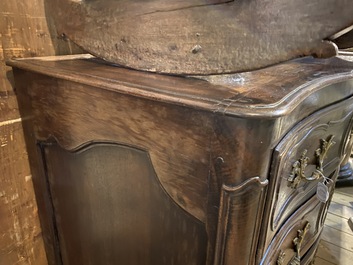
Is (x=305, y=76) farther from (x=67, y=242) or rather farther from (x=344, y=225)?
(x=344, y=225)

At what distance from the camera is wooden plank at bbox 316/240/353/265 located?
54.4 inches

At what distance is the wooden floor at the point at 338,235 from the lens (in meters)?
1.40

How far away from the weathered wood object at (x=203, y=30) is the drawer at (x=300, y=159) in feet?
0.52

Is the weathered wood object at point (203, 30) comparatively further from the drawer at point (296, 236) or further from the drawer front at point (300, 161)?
the drawer at point (296, 236)

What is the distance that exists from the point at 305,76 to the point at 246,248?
1.22ft

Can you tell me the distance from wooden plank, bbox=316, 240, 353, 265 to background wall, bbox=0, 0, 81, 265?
1.29 metres

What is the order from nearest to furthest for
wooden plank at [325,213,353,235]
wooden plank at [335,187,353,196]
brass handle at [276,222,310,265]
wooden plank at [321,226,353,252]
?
brass handle at [276,222,310,265]
wooden plank at [321,226,353,252]
wooden plank at [325,213,353,235]
wooden plank at [335,187,353,196]

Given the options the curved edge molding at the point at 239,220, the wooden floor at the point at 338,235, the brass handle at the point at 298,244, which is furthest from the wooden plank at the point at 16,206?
the wooden floor at the point at 338,235

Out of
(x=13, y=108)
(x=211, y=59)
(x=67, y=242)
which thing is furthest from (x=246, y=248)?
(x=13, y=108)

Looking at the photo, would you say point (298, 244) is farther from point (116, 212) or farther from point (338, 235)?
point (338, 235)

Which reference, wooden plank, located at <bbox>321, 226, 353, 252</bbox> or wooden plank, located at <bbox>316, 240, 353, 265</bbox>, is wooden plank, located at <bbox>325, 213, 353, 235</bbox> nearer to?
wooden plank, located at <bbox>321, 226, 353, 252</bbox>

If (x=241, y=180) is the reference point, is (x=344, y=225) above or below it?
below

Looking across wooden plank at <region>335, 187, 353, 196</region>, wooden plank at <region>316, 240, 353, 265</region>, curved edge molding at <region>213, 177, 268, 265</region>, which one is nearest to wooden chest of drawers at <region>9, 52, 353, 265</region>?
curved edge molding at <region>213, 177, 268, 265</region>

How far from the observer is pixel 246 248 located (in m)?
0.50
